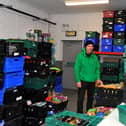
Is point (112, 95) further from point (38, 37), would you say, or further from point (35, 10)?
point (35, 10)

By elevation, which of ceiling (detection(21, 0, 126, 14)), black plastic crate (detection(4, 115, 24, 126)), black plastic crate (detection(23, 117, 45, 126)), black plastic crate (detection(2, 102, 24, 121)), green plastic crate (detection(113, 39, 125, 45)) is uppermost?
ceiling (detection(21, 0, 126, 14))

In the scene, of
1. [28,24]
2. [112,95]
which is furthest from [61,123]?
[28,24]

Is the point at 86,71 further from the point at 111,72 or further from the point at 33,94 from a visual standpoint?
the point at 111,72

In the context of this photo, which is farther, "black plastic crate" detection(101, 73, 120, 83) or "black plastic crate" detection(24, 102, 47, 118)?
"black plastic crate" detection(101, 73, 120, 83)

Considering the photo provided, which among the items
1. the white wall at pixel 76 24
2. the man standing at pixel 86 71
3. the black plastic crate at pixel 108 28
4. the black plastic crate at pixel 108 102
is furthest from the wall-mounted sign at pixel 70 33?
the black plastic crate at pixel 108 102

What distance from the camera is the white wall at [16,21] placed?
222 inches

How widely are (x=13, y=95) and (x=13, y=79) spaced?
29 cm

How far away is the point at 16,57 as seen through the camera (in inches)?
151

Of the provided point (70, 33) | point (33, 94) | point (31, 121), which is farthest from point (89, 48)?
point (70, 33)

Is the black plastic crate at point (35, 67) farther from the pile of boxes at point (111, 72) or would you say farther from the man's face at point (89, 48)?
the pile of boxes at point (111, 72)

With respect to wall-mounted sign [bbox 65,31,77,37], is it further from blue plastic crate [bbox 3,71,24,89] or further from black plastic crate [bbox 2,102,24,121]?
black plastic crate [bbox 2,102,24,121]

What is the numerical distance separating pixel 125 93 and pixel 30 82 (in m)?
2.65

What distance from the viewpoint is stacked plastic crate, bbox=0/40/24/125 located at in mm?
3557

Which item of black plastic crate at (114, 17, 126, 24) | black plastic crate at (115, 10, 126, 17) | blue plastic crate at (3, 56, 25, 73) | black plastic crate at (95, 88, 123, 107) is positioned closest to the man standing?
black plastic crate at (95, 88, 123, 107)
